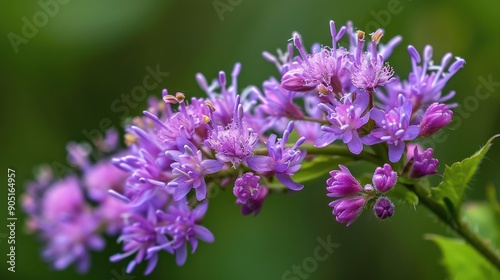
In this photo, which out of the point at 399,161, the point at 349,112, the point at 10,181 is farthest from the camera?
the point at 10,181

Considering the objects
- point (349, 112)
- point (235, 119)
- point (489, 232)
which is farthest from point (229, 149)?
point (489, 232)

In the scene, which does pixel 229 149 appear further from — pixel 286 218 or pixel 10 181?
pixel 10 181

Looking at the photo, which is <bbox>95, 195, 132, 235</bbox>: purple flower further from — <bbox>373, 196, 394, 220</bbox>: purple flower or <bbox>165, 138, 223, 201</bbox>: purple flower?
<bbox>373, 196, 394, 220</bbox>: purple flower

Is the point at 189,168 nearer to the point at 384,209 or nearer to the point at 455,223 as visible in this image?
the point at 384,209

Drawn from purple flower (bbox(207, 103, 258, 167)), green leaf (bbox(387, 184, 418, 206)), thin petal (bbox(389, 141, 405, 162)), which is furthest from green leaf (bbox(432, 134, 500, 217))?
purple flower (bbox(207, 103, 258, 167))

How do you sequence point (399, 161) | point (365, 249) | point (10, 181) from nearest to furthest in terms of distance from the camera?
point (399, 161)
point (365, 249)
point (10, 181)

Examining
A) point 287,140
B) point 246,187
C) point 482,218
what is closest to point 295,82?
point 287,140
